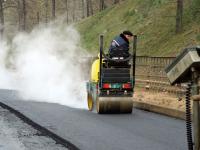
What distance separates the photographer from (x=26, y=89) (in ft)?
81.4

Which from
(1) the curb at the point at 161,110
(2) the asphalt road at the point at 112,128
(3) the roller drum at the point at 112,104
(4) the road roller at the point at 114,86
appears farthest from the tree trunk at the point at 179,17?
(3) the roller drum at the point at 112,104

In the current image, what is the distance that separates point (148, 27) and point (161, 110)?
22.8 metres

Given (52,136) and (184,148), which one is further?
(52,136)

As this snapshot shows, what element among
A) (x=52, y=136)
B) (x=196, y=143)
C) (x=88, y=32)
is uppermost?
(x=88, y=32)

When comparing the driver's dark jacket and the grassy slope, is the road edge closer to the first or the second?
the driver's dark jacket

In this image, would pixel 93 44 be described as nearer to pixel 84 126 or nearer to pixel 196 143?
pixel 84 126

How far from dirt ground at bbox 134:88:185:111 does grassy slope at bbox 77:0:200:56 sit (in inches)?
310

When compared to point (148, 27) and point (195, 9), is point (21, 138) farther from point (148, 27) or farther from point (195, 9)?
point (148, 27)

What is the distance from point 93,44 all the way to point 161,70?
99.5ft

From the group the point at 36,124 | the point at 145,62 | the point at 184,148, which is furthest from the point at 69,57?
the point at 184,148

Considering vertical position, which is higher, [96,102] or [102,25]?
[102,25]

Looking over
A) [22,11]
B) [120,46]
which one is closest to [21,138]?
[120,46]

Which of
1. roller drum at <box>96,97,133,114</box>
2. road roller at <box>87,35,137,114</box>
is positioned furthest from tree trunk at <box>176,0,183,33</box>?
roller drum at <box>96,97,133,114</box>

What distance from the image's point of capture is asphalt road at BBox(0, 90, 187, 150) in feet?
32.7
